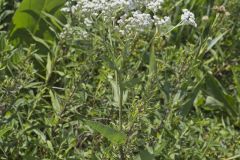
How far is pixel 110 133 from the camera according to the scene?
2188 mm

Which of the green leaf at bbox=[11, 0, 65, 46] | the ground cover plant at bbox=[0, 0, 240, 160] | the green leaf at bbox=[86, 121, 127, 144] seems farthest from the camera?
the green leaf at bbox=[11, 0, 65, 46]

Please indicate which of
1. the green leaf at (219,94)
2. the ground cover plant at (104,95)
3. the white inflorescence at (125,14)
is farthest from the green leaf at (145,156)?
the green leaf at (219,94)

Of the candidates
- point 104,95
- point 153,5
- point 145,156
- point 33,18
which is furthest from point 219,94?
point 153,5

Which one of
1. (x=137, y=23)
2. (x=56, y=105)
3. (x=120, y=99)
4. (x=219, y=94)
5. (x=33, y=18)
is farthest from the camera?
(x=219, y=94)

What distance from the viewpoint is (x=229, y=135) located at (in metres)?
3.21

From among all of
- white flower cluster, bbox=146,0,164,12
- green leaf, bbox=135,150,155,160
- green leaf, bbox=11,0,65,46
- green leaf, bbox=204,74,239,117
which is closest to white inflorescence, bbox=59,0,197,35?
white flower cluster, bbox=146,0,164,12

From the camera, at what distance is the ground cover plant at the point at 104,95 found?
224 centimetres

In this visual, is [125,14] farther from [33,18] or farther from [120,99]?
[33,18]

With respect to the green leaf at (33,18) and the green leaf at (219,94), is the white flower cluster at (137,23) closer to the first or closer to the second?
the green leaf at (33,18)

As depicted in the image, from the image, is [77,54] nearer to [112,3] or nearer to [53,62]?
[53,62]

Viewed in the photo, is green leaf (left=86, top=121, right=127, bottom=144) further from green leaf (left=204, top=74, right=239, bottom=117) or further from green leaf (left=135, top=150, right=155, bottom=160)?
green leaf (left=204, top=74, right=239, bottom=117)

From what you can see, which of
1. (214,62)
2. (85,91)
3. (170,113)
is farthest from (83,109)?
(214,62)

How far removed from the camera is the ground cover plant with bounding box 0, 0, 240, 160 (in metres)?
2.24

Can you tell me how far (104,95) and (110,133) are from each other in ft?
2.06
